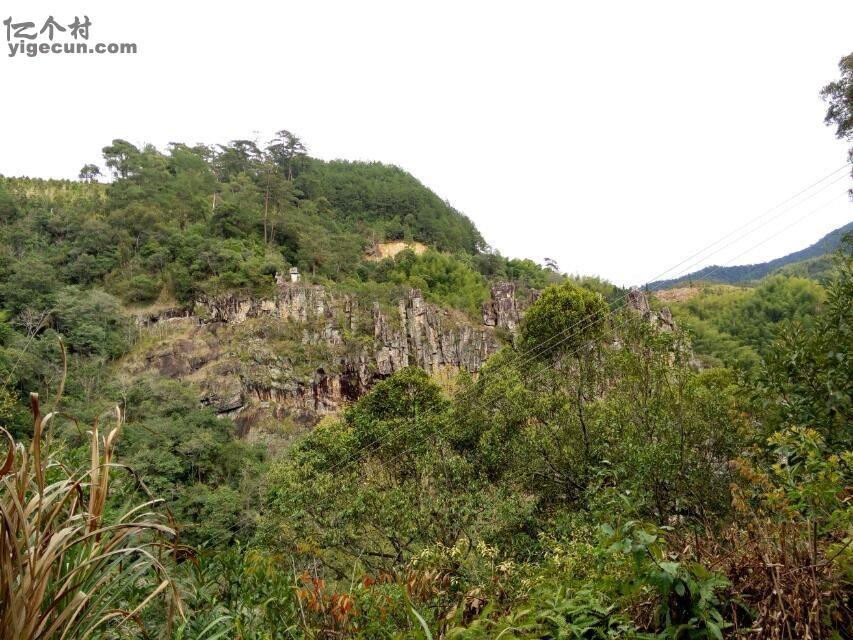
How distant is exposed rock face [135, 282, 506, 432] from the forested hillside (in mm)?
154

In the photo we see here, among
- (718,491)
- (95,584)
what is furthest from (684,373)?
(95,584)

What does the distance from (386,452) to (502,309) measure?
26871mm

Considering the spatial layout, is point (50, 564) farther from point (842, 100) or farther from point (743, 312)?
point (743, 312)

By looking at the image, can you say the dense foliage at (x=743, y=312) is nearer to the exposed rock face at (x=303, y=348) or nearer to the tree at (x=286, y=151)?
the exposed rock face at (x=303, y=348)

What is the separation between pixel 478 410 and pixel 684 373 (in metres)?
4.43

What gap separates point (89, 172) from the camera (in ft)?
173

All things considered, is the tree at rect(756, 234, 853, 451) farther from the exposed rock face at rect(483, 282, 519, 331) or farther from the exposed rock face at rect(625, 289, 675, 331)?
the exposed rock face at rect(483, 282, 519, 331)

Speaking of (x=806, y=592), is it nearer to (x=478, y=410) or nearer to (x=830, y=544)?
(x=830, y=544)

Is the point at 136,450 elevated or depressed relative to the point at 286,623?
elevated

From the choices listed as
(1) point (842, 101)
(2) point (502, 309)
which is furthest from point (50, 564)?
(2) point (502, 309)

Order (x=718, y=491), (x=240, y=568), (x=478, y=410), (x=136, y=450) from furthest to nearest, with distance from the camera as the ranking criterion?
(x=136, y=450) < (x=478, y=410) < (x=718, y=491) < (x=240, y=568)

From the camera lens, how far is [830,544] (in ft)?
4.66

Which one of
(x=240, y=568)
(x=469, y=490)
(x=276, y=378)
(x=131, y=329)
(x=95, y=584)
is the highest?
(x=131, y=329)

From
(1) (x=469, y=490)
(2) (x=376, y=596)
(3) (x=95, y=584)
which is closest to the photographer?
(3) (x=95, y=584)
